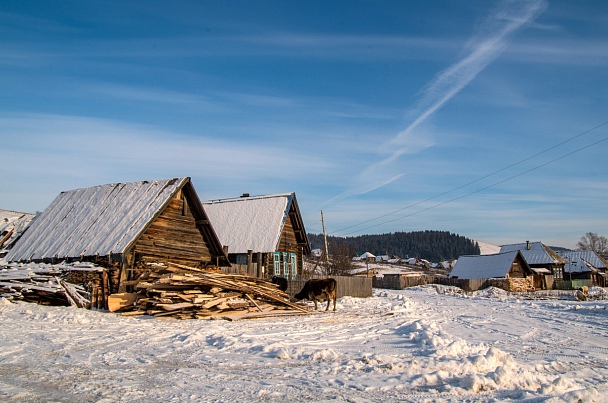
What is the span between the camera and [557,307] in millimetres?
27359

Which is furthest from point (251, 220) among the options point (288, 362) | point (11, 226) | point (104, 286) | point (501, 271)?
point (501, 271)

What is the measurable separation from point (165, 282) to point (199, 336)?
624 centimetres

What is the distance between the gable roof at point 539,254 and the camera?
68.8m

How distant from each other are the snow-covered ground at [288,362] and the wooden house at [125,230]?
4417 millimetres

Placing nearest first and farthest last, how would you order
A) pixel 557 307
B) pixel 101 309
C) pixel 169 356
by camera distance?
pixel 169 356, pixel 101 309, pixel 557 307

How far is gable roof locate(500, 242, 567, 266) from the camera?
226 feet

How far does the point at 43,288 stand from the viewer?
1980 cm

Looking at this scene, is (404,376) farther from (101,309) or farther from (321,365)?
(101,309)

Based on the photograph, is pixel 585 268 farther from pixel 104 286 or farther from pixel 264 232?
pixel 104 286

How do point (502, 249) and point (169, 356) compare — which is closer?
point (169, 356)

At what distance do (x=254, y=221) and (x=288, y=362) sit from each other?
25590 mm

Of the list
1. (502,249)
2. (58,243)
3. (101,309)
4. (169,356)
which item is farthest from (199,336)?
(502,249)

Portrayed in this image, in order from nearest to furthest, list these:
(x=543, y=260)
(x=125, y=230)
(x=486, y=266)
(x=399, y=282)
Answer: (x=125, y=230)
(x=399, y=282)
(x=486, y=266)
(x=543, y=260)

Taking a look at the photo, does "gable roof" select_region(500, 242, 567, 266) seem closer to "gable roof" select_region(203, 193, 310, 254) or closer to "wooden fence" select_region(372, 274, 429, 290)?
"wooden fence" select_region(372, 274, 429, 290)
